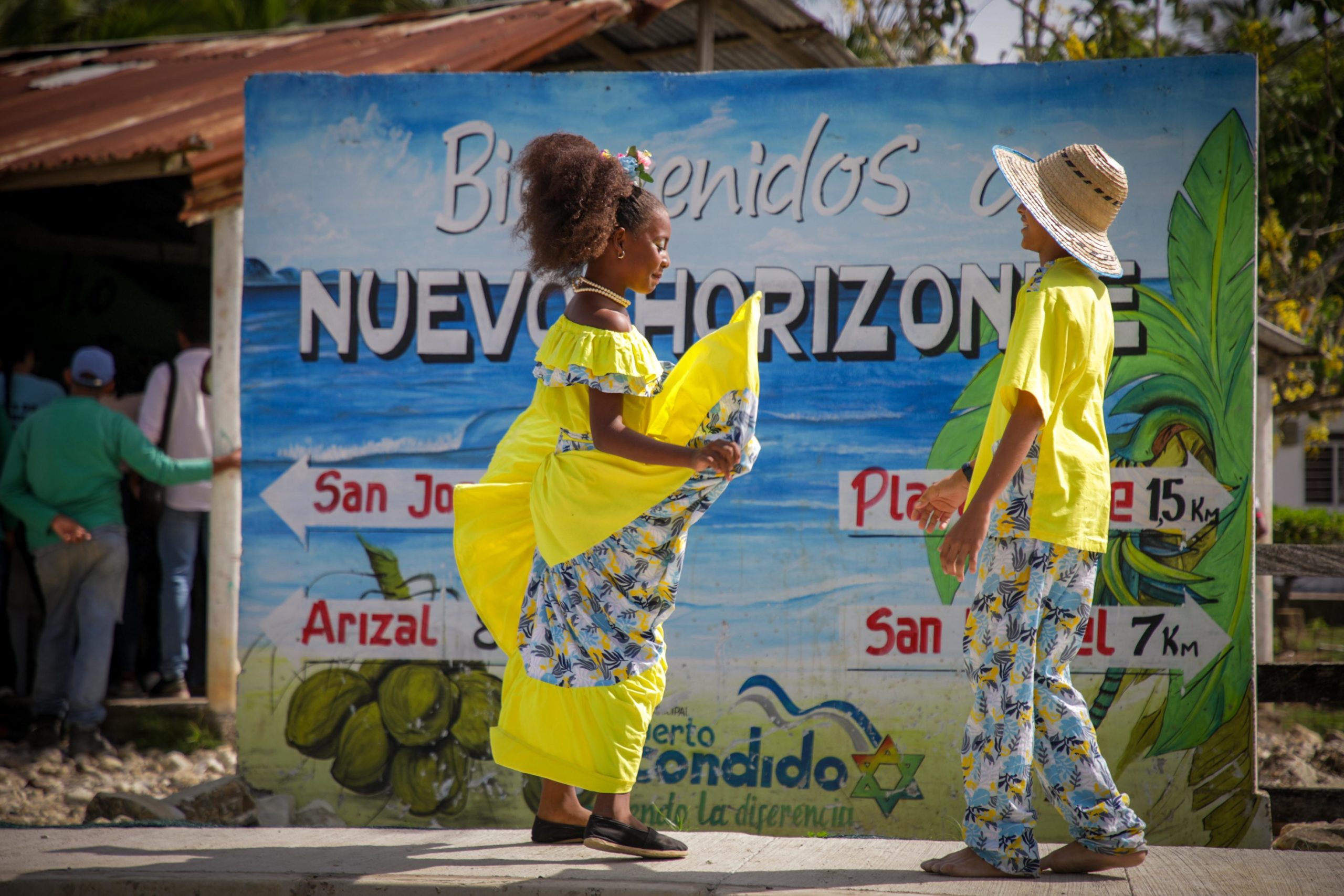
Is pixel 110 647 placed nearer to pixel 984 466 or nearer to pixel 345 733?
pixel 345 733

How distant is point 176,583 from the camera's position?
21.6 ft

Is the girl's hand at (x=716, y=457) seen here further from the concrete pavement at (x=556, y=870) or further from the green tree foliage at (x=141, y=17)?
the green tree foliage at (x=141, y=17)

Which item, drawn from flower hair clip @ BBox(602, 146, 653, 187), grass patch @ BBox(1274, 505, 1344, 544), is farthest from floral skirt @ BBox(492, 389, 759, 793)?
grass patch @ BBox(1274, 505, 1344, 544)

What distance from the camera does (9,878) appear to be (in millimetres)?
3178

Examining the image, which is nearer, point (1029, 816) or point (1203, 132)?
point (1029, 816)

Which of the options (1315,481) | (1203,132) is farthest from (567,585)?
(1315,481)

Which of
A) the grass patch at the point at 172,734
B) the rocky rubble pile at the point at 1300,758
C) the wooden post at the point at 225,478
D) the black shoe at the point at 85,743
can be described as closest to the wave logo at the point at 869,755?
the rocky rubble pile at the point at 1300,758

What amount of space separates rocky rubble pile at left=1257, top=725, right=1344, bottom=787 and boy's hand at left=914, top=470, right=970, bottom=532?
3365 mm

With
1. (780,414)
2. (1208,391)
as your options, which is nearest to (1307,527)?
(1208,391)

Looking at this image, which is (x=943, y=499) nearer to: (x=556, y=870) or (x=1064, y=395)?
(x=1064, y=395)

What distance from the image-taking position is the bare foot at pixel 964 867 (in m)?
3.00

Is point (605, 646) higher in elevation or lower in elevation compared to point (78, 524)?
lower

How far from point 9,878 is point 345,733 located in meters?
1.65

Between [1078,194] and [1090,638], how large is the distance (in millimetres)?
2020
